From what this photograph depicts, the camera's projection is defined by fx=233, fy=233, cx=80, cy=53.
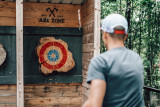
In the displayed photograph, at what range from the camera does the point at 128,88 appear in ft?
4.09

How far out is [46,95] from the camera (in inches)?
186

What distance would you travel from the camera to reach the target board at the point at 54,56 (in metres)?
4.61

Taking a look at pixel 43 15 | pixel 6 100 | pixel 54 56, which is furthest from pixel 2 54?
pixel 43 15

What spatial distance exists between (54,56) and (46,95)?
808 millimetres

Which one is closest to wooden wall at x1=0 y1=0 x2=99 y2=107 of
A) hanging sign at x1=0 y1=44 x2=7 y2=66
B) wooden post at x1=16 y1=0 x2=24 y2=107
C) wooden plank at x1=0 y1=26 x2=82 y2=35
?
wooden plank at x1=0 y1=26 x2=82 y2=35

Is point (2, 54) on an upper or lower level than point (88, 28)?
lower

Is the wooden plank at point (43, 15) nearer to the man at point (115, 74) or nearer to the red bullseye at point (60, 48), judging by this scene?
the red bullseye at point (60, 48)

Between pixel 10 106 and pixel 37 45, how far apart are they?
1.28m

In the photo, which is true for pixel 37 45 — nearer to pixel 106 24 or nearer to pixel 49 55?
A: pixel 49 55

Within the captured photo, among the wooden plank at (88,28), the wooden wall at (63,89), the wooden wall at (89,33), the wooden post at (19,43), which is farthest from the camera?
the wooden wall at (63,89)

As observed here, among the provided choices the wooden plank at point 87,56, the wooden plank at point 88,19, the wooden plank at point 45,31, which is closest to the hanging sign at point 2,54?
the wooden plank at point 45,31

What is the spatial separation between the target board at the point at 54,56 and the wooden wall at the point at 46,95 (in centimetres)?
39

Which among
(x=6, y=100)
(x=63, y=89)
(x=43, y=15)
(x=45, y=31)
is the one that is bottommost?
(x=6, y=100)

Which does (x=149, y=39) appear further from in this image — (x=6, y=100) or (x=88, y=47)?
(x=6, y=100)
